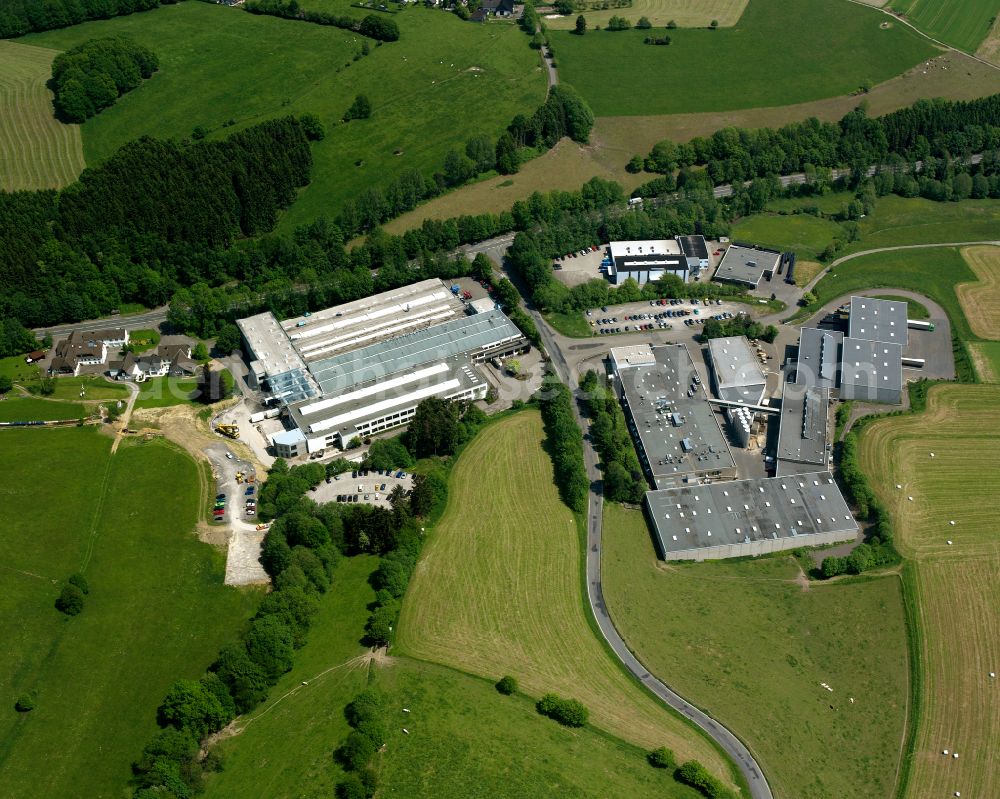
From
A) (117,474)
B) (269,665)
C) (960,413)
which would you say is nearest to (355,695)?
(269,665)

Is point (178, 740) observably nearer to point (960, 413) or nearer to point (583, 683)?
point (583, 683)

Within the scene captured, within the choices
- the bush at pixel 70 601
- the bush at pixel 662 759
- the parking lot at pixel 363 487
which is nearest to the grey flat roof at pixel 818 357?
the parking lot at pixel 363 487

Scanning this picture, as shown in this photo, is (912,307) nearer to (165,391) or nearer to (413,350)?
(413,350)

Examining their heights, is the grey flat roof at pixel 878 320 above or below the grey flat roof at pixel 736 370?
above

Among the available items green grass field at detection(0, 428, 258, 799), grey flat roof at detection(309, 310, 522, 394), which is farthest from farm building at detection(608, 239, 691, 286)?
green grass field at detection(0, 428, 258, 799)

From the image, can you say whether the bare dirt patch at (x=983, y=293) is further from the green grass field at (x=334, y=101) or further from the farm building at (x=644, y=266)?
the green grass field at (x=334, y=101)

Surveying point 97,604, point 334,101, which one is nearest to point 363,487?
point 97,604

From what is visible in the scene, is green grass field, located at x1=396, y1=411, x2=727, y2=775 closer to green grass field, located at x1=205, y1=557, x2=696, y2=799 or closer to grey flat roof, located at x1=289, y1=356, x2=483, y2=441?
green grass field, located at x1=205, y1=557, x2=696, y2=799
